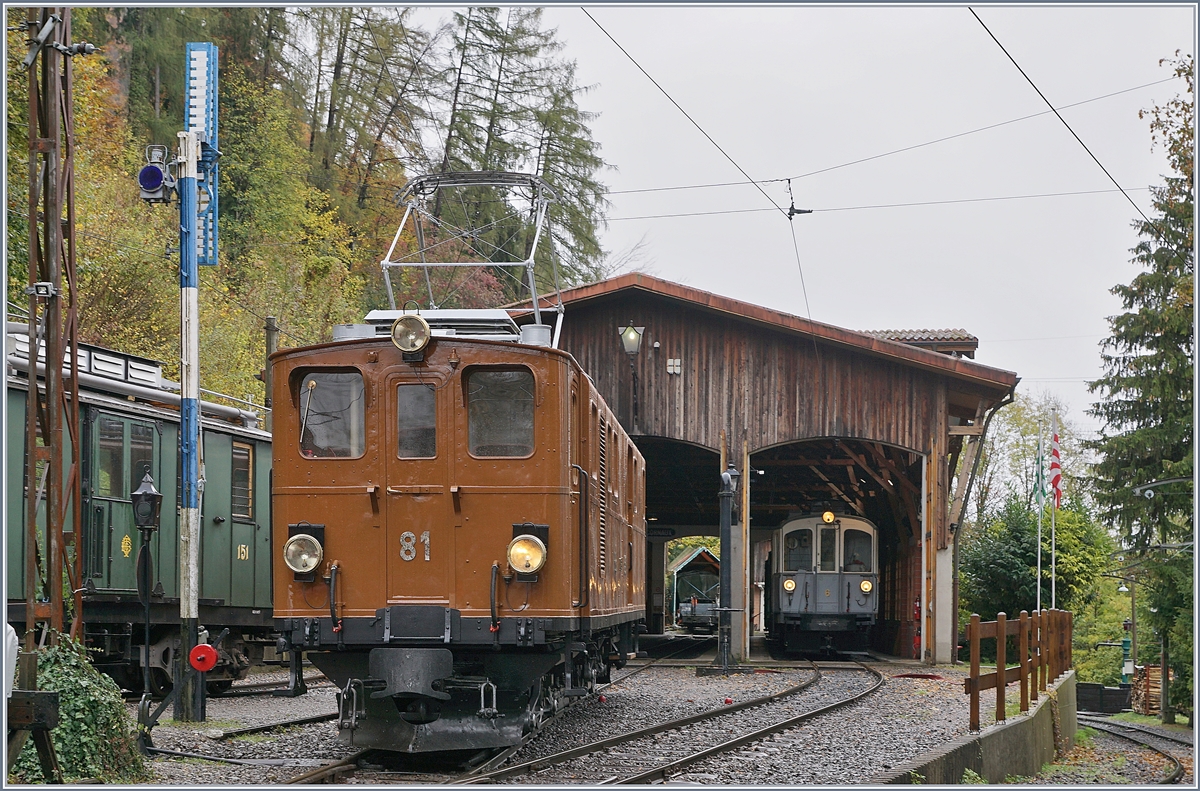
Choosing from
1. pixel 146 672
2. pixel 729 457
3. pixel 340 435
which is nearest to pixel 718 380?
pixel 729 457

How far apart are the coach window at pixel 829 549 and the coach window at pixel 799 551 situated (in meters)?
0.27

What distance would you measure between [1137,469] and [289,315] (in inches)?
751

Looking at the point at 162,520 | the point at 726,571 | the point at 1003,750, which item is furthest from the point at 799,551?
the point at 1003,750

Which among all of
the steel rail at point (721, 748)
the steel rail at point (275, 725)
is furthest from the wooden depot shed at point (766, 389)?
the steel rail at point (275, 725)

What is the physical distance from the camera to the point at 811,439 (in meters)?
21.0

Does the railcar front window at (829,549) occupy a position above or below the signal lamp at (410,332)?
below

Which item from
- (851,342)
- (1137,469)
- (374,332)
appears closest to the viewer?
(374,332)

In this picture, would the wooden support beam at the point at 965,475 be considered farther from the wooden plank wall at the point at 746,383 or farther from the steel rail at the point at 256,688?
the steel rail at the point at 256,688

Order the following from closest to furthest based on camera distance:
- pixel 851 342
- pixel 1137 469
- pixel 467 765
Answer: pixel 467 765, pixel 851 342, pixel 1137 469

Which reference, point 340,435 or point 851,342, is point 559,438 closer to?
point 340,435

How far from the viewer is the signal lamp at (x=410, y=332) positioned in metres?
8.88

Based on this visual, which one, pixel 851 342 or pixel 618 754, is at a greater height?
pixel 851 342

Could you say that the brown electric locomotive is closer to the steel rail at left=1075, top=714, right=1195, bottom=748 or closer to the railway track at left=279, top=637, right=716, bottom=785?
the railway track at left=279, top=637, right=716, bottom=785

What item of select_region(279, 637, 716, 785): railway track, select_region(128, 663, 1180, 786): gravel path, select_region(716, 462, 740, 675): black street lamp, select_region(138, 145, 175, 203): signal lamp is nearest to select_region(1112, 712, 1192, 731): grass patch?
select_region(128, 663, 1180, 786): gravel path
